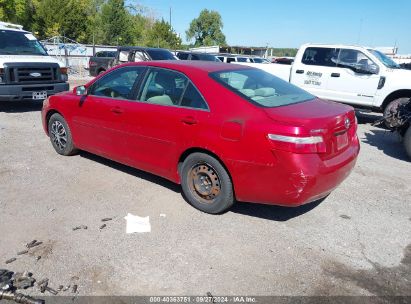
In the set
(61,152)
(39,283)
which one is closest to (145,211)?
(39,283)

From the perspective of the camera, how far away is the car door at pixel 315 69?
32.9ft

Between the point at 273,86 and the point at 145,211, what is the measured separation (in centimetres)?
210

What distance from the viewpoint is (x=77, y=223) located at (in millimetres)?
3916

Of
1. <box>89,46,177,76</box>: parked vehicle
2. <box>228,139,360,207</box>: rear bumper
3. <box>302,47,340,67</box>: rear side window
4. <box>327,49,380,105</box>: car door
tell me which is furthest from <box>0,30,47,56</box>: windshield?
<box>228,139,360,207</box>: rear bumper

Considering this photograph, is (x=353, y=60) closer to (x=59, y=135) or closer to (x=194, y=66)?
(x=194, y=66)

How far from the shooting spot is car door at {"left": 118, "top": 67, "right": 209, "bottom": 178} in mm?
4051

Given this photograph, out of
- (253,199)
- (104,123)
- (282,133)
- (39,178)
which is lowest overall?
(39,178)

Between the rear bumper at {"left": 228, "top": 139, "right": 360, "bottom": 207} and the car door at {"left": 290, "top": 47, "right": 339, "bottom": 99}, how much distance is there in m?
6.71

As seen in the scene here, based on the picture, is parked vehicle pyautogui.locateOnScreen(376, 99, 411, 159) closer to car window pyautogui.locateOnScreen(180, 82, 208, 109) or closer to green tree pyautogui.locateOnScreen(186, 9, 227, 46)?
car window pyautogui.locateOnScreen(180, 82, 208, 109)

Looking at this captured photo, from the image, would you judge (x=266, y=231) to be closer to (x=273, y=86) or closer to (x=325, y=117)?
(x=325, y=117)

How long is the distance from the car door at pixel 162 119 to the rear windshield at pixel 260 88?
39 centimetres

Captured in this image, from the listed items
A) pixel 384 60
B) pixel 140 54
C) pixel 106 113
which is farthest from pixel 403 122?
pixel 140 54

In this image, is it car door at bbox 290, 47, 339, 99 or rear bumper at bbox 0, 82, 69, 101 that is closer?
rear bumper at bbox 0, 82, 69, 101

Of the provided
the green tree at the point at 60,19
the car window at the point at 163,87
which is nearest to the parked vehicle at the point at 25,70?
the car window at the point at 163,87
